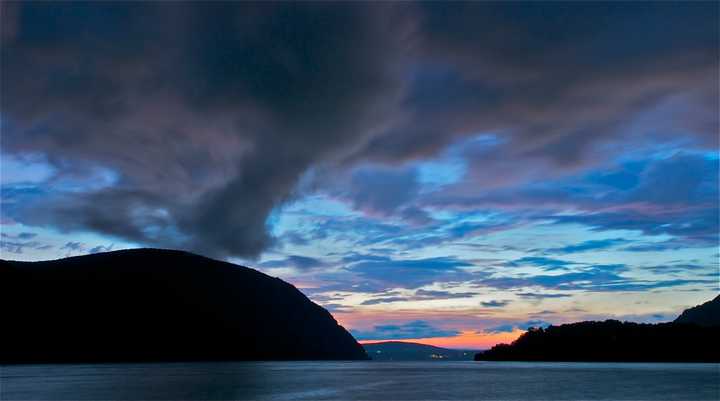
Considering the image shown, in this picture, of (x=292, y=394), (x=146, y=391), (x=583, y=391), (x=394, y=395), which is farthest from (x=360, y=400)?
(x=583, y=391)

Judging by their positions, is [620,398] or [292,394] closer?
[620,398]

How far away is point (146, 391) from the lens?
9500 centimetres

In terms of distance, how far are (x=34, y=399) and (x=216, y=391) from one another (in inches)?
1116

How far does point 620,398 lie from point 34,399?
91.7 meters

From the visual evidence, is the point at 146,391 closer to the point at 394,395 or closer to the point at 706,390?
the point at 394,395

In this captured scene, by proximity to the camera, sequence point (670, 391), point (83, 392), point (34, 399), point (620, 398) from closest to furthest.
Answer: point (34, 399), point (620, 398), point (83, 392), point (670, 391)

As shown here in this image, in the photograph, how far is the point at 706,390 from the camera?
Result: 10162cm

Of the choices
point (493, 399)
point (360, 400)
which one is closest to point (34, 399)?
point (360, 400)

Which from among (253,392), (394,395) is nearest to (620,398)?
(394,395)

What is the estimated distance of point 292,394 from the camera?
313 ft

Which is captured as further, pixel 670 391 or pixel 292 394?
pixel 670 391

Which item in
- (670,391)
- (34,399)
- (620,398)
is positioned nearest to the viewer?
(34,399)

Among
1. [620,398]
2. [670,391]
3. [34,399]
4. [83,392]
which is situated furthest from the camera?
[670,391]

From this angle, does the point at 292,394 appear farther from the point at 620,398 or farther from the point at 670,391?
the point at 670,391
